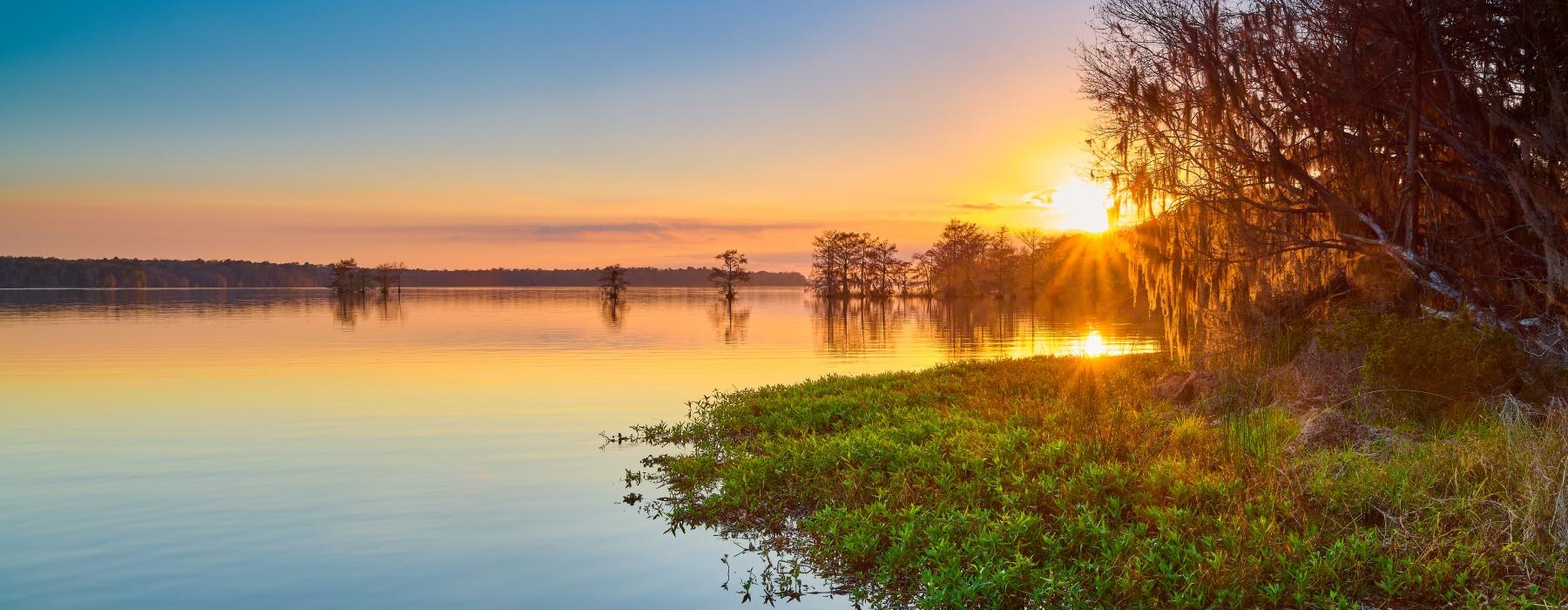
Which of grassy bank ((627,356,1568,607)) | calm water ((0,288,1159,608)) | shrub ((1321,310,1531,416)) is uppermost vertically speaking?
shrub ((1321,310,1531,416))

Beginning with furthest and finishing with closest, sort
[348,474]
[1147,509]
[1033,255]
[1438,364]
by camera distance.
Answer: [1033,255]
[348,474]
[1438,364]
[1147,509]

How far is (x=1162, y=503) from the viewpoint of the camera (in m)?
8.73

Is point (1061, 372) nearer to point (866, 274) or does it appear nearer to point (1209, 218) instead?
point (1209, 218)

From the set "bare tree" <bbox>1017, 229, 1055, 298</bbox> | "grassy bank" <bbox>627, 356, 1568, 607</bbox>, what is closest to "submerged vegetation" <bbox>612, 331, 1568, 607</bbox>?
"grassy bank" <bbox>627, 356, 1568, 607</bbox>

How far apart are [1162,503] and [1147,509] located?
509mm

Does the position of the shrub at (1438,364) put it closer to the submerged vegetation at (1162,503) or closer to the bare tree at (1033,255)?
the submerged vegetation at (1162,503)

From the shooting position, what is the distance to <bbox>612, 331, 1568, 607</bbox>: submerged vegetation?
7.04m

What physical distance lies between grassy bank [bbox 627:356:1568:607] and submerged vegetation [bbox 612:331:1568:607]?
0.02m

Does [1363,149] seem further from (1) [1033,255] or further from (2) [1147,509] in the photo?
(1) [1033,255]

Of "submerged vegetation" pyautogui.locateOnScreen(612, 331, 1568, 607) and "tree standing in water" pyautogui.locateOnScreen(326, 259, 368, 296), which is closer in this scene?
"submerged vegetation" pyautogui.locateOnScreen(612, 331, 1568, 607)

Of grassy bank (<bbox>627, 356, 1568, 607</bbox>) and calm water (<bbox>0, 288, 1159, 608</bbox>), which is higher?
grassy bank (<bbox>627, 356, 1568, 607</bbox>)

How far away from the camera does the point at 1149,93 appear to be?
1580 cm

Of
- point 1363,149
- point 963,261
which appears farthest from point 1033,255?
point 1363,149

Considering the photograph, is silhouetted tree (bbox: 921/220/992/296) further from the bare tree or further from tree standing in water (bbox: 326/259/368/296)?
tree standing in water (bbox: 326/259/368/296)
